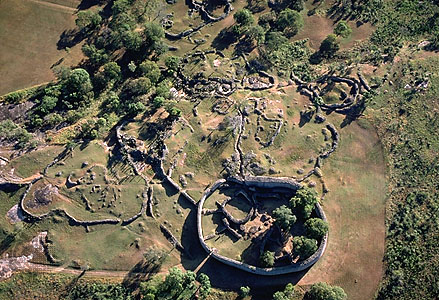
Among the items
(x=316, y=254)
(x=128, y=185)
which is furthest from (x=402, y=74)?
(x=128, y=185)

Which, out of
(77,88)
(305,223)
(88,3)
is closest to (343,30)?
(305,223)

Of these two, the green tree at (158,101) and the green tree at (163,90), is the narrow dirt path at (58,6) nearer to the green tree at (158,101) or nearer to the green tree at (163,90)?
the green tree at (163,90)

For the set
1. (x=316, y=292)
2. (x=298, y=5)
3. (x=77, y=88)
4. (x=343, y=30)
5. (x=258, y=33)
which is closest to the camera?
(x=316, y=292)

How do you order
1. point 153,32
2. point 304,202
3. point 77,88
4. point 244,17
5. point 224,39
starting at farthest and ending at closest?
point 224,39 < point 244,17 < point 153,32 < point 77,88 < point 304,202

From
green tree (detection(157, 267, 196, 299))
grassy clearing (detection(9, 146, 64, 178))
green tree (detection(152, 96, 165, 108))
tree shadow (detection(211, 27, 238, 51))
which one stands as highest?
tree shadow (detection(211, 27, 238, 51))

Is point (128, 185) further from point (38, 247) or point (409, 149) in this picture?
point (409, 149)

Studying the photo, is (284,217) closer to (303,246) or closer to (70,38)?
(303,246)

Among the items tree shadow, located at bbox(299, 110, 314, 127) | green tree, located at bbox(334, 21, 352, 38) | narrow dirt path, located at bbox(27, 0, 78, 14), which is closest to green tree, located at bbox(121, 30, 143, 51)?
narrow dirt path, located at bbox(27, 0, 78, 14)

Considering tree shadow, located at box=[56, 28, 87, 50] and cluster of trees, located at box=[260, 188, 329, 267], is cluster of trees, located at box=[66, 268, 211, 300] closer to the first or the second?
cluster of trees, located at box=[260, 188, 329, 267]
